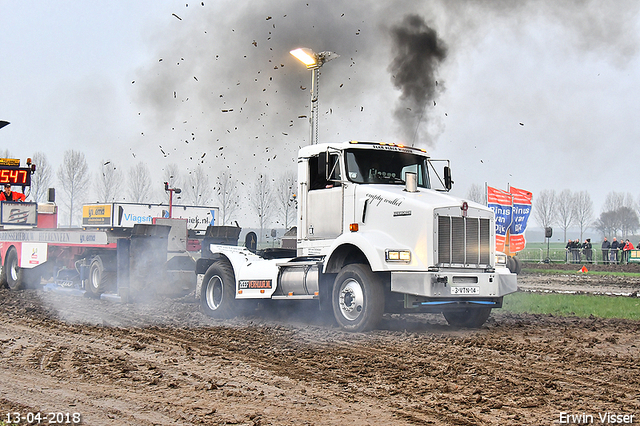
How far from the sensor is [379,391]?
6.52m

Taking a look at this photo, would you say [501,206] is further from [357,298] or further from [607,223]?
[607,223]

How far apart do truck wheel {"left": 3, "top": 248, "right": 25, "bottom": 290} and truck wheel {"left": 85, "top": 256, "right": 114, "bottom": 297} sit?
3.88m

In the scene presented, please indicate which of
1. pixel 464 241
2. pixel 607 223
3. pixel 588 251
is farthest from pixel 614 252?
pixel 607 223

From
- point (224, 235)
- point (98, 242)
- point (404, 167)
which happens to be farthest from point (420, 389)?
point (98, 242)

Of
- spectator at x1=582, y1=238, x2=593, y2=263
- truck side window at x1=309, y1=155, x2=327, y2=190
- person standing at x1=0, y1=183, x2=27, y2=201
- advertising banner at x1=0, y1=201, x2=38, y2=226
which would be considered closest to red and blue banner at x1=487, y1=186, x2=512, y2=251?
truck side window at x1=309, y1=155, x2=327, y2=190

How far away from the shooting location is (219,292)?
529 inches

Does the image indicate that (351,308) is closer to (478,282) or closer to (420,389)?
(478,282)

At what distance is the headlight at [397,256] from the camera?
10.3 meters

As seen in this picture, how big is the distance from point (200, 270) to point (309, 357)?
21.1ft

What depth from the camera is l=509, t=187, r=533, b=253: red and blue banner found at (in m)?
24.5

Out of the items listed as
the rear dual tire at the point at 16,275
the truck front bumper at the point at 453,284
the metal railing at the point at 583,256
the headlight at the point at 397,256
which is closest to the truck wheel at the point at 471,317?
the truck front bumper at the point at 453,284

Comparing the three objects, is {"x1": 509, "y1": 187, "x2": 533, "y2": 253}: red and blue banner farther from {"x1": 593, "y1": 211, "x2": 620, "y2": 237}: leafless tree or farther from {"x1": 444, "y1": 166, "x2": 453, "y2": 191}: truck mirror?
{"x1": 593, "y1": 211, "x2": 620, "y2": 237}: leafless tree

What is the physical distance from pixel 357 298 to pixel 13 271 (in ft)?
45.5

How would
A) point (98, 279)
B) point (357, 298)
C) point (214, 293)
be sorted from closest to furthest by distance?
point (357, 298) → point (214, 293) → point (98, 279)
